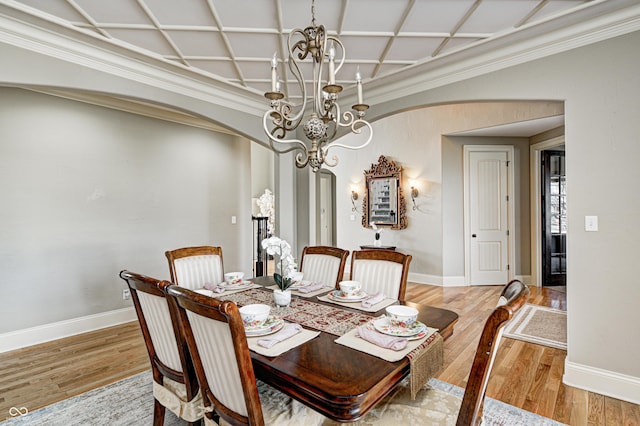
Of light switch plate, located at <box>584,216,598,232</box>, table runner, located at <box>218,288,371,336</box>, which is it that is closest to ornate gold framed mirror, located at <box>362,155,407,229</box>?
light switch plate, located at <box>584,216,598,232</box>

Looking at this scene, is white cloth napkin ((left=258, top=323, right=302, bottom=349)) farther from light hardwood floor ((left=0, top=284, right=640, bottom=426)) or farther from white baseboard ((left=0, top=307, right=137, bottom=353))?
white baseboard ((left=0, top=307, right=137, bottom=353))

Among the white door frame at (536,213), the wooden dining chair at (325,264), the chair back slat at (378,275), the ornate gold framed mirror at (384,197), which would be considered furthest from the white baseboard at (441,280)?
the chair back slat at (378,275)

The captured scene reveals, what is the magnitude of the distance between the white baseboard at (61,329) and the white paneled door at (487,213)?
17.1 feet

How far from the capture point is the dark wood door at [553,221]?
514 cm

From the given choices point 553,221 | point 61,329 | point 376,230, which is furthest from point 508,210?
point 61,329

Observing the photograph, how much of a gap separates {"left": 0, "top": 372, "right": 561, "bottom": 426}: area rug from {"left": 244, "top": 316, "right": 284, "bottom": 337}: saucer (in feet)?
3.57

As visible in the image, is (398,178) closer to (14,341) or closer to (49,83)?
(49,83)

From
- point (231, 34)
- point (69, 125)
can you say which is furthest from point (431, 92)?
point (69, 125)

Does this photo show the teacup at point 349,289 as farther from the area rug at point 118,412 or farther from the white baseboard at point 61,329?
the white baseboard at point 61,329

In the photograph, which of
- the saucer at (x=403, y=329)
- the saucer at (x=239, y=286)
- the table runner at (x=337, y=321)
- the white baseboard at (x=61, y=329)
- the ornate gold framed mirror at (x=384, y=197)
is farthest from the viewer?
the ornate gold framed mirror at (x=384, y=197)

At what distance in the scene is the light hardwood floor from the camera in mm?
2051

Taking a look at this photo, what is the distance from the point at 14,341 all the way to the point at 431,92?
4.66m

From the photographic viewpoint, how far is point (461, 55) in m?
2.54

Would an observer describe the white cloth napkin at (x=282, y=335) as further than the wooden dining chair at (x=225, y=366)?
Yes
